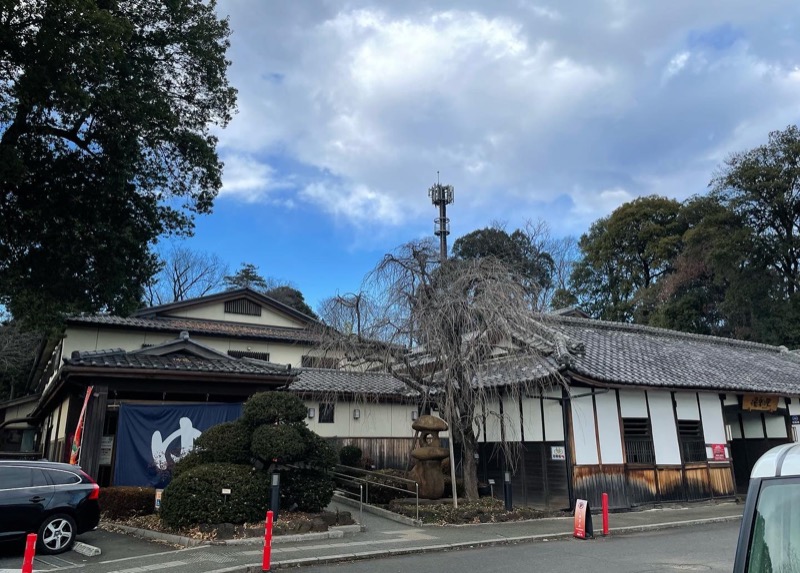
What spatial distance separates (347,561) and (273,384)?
749 cm

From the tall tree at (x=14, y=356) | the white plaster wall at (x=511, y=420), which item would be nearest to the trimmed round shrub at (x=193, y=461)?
the white plaster wall at (x=511, y=420)

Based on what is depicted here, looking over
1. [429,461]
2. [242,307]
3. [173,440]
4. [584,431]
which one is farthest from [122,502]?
[242,307]

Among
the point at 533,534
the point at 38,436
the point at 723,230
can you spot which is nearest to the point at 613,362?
the point at 533,534

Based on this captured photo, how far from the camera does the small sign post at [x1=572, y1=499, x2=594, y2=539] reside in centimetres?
1252

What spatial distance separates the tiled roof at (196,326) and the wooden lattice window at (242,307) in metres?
0.71

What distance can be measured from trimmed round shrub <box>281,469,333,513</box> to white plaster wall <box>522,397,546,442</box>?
264 inches

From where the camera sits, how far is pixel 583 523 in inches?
493

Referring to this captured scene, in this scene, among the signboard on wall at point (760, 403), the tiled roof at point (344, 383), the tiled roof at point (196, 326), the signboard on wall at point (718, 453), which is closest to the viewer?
the signboard on wall at point (718, 453)

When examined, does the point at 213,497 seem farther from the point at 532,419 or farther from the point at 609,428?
the point at 609,428

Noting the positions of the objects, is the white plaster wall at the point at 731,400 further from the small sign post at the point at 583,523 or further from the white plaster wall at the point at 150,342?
the white plaster wall at the point at 150,342

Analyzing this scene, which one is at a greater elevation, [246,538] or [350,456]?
[350,456]

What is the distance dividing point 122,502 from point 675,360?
18.3m

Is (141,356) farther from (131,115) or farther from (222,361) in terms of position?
(131,115)

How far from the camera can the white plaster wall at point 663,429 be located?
57.7ft
